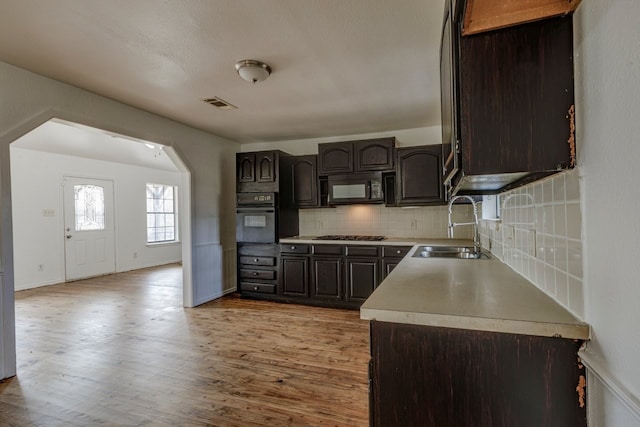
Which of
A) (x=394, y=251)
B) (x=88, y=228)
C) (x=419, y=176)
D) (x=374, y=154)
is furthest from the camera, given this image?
(x=88, y=228)

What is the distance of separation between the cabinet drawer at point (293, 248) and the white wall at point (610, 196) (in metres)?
3.55

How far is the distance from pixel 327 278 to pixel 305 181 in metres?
1.43

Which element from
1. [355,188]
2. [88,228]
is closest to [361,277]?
[355,188]

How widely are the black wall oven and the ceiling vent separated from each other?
1383 mm

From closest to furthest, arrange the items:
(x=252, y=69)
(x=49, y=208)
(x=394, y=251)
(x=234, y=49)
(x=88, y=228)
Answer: (x=234, y=49)
(x=252, y=69)
(x=394, y=251)
(x=49, y=208)
(x=88, y=228)

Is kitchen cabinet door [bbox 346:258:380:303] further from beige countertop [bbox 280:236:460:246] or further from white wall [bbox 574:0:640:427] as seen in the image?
white wall [bbox 574:0:640:427]

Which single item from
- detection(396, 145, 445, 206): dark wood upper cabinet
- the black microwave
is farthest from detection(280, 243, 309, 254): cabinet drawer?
detection(396, 145, 445, 206): dark wood upper cabinet

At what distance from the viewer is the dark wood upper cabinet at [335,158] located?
4270 millimetres

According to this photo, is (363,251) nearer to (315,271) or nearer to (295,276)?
(315,271)

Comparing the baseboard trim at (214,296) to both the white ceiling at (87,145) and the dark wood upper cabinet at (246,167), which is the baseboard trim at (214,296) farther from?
the white ceiling at (87,145)

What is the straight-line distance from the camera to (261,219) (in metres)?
4.53

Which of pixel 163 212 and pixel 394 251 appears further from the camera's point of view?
pixel 163 212

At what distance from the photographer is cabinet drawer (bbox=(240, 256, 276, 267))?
4.51m

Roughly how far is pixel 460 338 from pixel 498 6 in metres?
1.04
